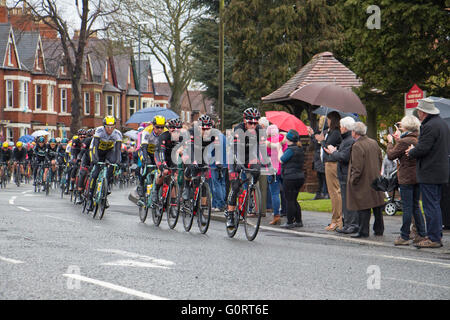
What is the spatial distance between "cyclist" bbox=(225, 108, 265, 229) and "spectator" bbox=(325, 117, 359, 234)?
1.52 meters

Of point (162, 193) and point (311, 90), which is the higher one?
point (311, 90)

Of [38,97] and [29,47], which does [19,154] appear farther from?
[29,47]

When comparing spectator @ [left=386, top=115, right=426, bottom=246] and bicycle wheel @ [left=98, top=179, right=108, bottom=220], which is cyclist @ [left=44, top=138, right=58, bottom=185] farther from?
spectator @ [left=386, top=115, right=426, bottom=246]

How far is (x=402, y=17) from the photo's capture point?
1816 centimetres

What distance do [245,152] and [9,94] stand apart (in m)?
48.5

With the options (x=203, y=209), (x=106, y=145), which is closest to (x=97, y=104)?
Answer: (x=106, y=145)

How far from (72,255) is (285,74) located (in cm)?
2965

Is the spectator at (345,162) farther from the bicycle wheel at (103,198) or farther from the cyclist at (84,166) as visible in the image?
the cyclist at (84,166)

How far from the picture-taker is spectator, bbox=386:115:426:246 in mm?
11898

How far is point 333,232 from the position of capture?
13.8 meters

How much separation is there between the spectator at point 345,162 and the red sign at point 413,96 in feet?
8.30
